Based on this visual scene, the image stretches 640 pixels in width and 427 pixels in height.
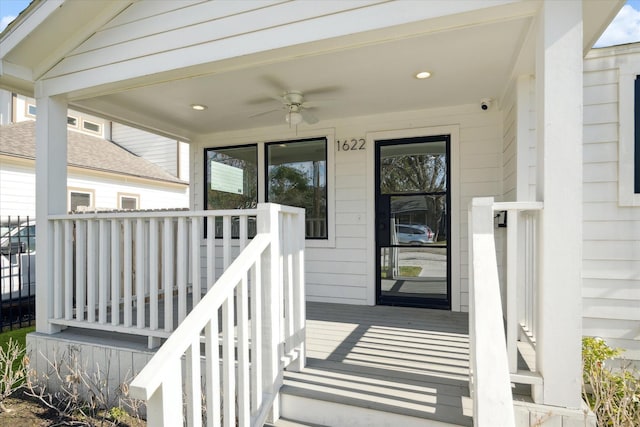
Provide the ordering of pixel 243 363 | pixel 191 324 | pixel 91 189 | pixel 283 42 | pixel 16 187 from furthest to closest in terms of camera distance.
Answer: pixel 91 189 < pixel 16 187 < pixel 283 42 < pixel 243 363 < pixel 191 324

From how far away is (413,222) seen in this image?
439 cm

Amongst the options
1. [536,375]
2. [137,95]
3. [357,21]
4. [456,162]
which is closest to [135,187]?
[137,95]

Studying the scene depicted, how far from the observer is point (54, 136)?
10.7ft

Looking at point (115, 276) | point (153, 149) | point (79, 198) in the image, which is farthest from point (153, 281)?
point (153, 149)

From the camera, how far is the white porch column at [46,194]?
3229mm

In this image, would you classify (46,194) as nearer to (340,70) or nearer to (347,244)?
(340,70)

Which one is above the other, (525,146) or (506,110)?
(506,110)

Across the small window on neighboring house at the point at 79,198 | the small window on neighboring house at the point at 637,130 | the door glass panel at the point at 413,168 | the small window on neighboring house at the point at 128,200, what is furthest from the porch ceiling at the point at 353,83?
the small window on neighboring house at the point at 128,200

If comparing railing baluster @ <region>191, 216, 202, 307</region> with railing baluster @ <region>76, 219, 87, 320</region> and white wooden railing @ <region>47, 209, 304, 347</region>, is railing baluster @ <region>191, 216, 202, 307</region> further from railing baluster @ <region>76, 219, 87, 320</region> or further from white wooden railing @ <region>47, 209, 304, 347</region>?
railing baluster @ <region>76, 219, 87, 320</region>

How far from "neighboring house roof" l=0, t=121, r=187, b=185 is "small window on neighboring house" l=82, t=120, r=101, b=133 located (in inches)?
13.6

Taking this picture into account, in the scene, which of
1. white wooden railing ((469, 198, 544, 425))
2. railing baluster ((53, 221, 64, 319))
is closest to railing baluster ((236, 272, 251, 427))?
white wooden railing ((469, 198, 544, 425))

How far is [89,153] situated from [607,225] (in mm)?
11217

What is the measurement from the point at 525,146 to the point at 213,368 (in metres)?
2.92

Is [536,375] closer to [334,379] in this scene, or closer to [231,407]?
[334,379]
